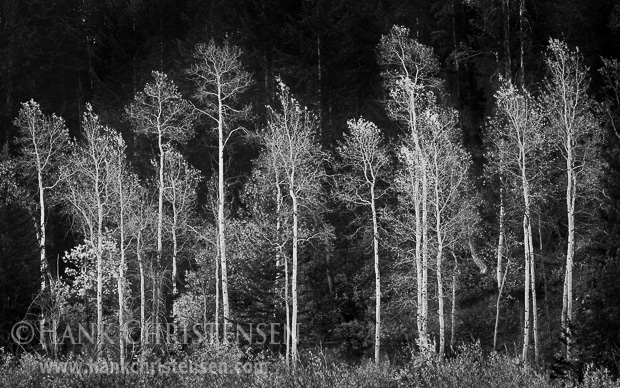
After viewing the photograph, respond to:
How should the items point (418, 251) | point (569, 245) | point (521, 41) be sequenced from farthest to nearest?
point (521, 41), point (418, 251), point (569, 245)

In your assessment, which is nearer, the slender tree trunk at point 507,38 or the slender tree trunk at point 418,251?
the slender tree trunk at point 418,251

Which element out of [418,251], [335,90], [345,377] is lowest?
[345,377]

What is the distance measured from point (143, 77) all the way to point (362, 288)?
2212 cm

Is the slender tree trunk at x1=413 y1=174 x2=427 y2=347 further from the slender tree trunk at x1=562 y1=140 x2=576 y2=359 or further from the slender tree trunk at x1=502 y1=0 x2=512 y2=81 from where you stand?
the slender tree trunk at x1=502 y1=0 x2=512 y2=81

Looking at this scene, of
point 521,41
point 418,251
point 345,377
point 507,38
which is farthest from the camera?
point 507,38

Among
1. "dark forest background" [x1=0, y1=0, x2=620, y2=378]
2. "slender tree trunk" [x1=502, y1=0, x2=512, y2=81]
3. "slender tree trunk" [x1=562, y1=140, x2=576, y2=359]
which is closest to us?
"dark forest background" [x1=0, y1=0, x2=620, y2=378]

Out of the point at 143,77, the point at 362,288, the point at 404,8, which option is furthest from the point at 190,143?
the point at 362,288

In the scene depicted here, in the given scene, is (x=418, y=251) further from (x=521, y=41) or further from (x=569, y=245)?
(x=521, y=41)

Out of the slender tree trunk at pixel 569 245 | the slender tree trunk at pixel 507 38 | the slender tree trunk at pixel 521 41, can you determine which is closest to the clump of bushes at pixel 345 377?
the slender tree trunk at pixel 569 245

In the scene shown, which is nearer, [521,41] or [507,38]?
[521,41]

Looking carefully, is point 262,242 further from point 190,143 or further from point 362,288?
point 190,143

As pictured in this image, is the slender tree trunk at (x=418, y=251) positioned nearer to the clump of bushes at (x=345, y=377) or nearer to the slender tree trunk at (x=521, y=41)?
the slender tree trunk at (x=521, y=41)

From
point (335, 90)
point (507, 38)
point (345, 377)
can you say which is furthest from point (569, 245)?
point (335, 90)

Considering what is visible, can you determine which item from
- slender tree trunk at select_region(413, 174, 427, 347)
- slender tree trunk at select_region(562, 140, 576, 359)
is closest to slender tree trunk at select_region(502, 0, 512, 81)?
slender tree trunk at select_region(562, 140, 576, 359)
